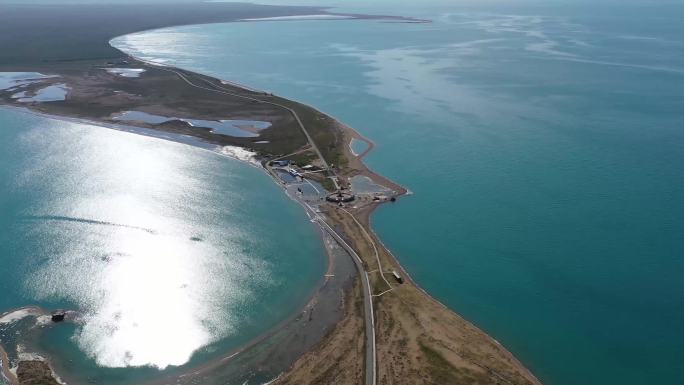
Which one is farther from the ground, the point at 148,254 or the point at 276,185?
the point at 276,185

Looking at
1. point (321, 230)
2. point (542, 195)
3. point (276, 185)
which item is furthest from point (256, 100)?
point (542, 195)

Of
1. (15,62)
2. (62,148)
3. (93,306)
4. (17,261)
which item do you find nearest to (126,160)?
(62,148)

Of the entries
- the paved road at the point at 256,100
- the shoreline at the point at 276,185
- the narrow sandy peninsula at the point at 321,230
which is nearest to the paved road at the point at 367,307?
the narrow sandy peninsula at the point at 321,230

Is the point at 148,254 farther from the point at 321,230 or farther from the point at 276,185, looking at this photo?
the point at 276,185

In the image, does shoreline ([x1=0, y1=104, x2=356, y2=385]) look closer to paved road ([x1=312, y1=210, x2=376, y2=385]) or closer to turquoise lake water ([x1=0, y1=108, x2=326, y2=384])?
turquoise lake water ([x1=0, y1=108, x2=326, y2=384])

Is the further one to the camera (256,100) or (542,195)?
(256,100)

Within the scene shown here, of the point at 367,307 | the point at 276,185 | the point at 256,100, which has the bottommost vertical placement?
the point at 367,307

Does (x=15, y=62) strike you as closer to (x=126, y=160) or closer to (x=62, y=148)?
(x=62, y=148)
